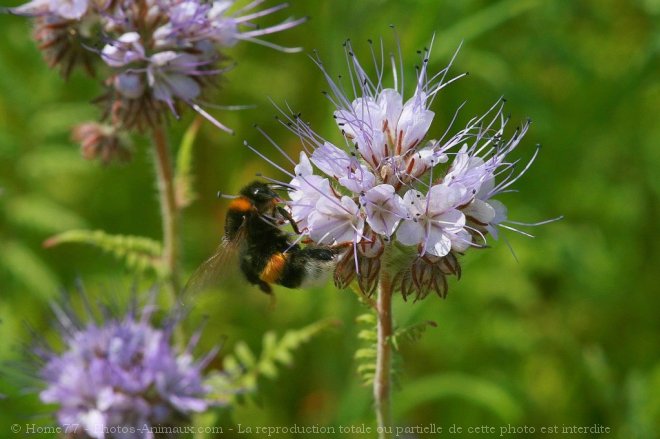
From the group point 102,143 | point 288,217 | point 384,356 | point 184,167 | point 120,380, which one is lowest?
point 384,356

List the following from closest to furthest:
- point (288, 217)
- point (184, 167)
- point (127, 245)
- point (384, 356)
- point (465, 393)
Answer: point (384, 356), point (288, 217), point (127, 245), point (184, 167), point (465, 393)

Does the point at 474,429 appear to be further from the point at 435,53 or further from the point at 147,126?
the point at 147,126

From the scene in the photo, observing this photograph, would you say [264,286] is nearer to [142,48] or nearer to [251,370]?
[251,370]

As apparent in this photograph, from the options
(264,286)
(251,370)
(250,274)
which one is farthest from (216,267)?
(251,370)

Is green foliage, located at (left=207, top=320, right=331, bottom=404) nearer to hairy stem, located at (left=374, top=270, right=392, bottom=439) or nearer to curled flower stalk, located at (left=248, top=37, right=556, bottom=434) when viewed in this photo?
hairy stem, located at (left=374, top=270, right=392, bottom=439)

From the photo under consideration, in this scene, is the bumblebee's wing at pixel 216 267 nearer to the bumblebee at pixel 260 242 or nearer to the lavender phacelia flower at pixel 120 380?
the bumblebee at pixel 260 242

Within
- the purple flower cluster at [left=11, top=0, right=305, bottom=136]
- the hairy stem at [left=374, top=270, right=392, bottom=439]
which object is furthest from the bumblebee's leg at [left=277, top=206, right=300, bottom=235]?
the purple flower cluster at [left=11, top=0, right=305, bottom=136]

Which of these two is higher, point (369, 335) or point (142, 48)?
point (142, 48)
